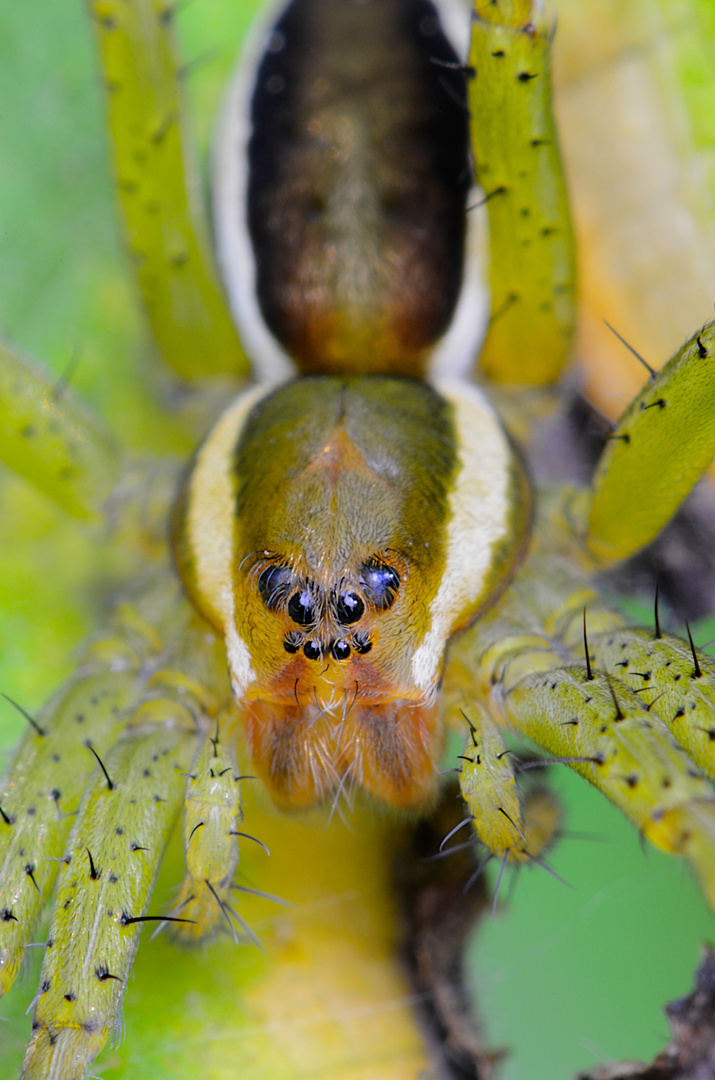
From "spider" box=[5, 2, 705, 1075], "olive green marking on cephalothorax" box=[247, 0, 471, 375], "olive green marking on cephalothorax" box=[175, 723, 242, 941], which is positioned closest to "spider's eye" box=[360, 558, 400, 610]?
"spider" box=[5, 2, 705, 1075]

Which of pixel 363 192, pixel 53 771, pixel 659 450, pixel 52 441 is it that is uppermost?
pixel 363 192

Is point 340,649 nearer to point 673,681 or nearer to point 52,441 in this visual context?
point 673,681

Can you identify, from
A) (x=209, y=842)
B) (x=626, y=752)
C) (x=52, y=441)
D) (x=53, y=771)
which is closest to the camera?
(x=626, y=752)

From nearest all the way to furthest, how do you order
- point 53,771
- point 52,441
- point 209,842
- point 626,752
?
point 626,752, point 209,842, point 53,771, point 52,441

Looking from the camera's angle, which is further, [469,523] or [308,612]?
[469,523]

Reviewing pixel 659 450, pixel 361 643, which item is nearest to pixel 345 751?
pixel 361 643

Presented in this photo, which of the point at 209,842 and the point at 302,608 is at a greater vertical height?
the point at 302,608
